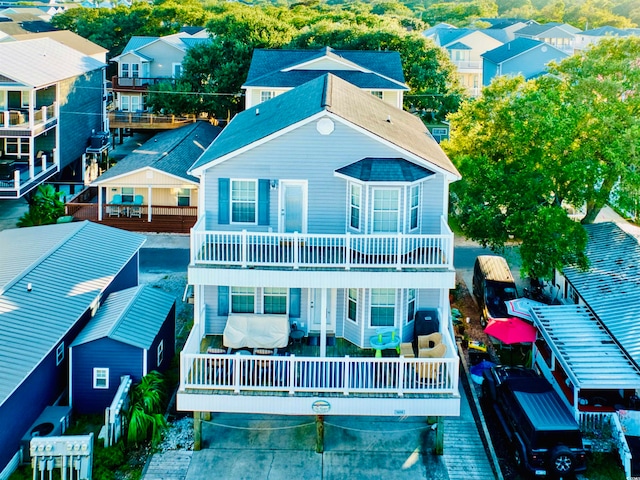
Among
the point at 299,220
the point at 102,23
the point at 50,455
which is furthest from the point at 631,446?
the point at 102,23

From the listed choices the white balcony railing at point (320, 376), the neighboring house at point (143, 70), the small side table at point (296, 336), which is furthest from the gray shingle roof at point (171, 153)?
the white balcony railing at point (320, 376)

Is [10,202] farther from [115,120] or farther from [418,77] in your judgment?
[418,77]

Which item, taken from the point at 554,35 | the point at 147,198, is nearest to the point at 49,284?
the point at 147,198

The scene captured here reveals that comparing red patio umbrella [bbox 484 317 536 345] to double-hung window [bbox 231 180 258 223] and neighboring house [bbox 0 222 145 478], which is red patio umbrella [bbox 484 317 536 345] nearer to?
double-hung window [bbox 231 180 258 223]

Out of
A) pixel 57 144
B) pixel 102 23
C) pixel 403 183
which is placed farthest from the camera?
pixel 102 23

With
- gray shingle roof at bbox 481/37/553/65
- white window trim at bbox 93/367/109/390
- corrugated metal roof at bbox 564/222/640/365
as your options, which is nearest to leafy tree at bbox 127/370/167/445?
white window trim at bbox 93/367/109/390

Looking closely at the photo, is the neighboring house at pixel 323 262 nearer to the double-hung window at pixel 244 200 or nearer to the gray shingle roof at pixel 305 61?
the double-hung window at pixel 244 200

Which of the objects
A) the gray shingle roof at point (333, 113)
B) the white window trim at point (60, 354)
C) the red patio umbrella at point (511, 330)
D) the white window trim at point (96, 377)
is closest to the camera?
the white window trim at point (60, 354)

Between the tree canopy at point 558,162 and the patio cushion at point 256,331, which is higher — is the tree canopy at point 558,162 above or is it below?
above
